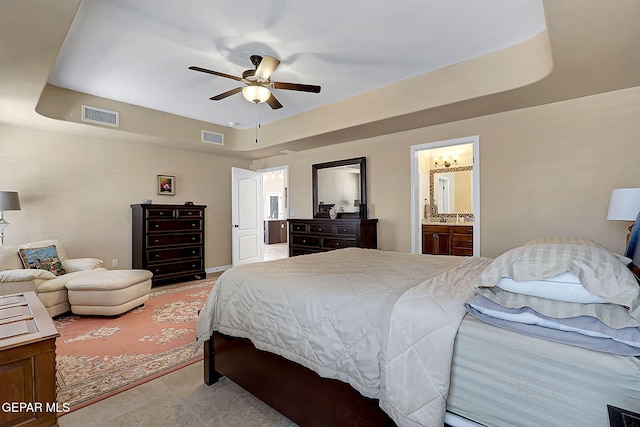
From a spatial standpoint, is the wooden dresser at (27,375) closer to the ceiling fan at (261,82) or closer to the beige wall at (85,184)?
the ceiling fan at (261,82)

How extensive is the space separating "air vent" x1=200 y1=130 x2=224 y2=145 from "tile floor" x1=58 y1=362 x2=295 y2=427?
13.8 ft

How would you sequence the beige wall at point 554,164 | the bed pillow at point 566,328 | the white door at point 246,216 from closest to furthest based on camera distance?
the bed pillow at point 566,328
the beige wall at point 554,164
the white door at point 246,216

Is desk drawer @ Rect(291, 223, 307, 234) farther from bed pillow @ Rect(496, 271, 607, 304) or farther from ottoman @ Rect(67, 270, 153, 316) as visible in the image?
bed pillow @ Rect(496, 271, 607, 304)

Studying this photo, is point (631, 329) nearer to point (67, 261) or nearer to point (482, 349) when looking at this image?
point (482, 349)

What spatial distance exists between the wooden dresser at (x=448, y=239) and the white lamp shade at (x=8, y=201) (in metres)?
5.93

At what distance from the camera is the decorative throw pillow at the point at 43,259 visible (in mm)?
3542

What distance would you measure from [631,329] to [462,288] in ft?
1.92

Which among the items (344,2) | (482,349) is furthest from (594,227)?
(344,2)

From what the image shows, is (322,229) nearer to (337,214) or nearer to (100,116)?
(337,214)

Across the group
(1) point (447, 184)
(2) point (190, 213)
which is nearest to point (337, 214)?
(1) point (447, 184)

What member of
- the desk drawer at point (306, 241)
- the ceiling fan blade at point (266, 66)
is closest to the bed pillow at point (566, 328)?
the ceiling fan blade at point (266, 66)

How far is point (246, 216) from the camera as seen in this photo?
6.26 metres

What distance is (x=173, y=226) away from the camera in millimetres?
5070

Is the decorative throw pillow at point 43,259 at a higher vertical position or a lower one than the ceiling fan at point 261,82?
lower
